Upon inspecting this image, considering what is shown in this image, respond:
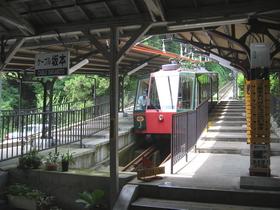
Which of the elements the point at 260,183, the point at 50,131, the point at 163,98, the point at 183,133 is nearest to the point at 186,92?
the point at 163,98

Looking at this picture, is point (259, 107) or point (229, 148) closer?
point (259, 107)

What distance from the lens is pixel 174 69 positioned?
1445cm

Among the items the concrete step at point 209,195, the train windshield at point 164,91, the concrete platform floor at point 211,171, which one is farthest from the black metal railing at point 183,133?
the train windshield at point 164,91

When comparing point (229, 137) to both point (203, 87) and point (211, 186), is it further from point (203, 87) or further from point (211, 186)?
point (211, 186)

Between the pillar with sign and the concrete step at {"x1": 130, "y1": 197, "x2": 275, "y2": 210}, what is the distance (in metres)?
0.99

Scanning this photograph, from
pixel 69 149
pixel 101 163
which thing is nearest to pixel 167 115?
pixel 101 163

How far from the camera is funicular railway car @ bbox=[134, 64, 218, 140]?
1374 cm

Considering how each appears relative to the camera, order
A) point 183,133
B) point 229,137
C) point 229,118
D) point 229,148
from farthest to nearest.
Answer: point 229,118 < point 229,137 < point 229,148 < point 183,133

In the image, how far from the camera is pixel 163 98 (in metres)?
14.1

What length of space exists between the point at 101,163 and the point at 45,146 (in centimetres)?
205

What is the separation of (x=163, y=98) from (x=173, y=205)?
27.0 ft

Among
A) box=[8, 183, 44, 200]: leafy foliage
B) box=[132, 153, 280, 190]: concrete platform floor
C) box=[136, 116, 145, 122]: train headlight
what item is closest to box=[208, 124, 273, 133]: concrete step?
box=[136, 116, 145, 122]: train headlight

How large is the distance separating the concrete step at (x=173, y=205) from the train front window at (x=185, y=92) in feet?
25.7

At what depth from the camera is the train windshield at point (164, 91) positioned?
1388 cm
